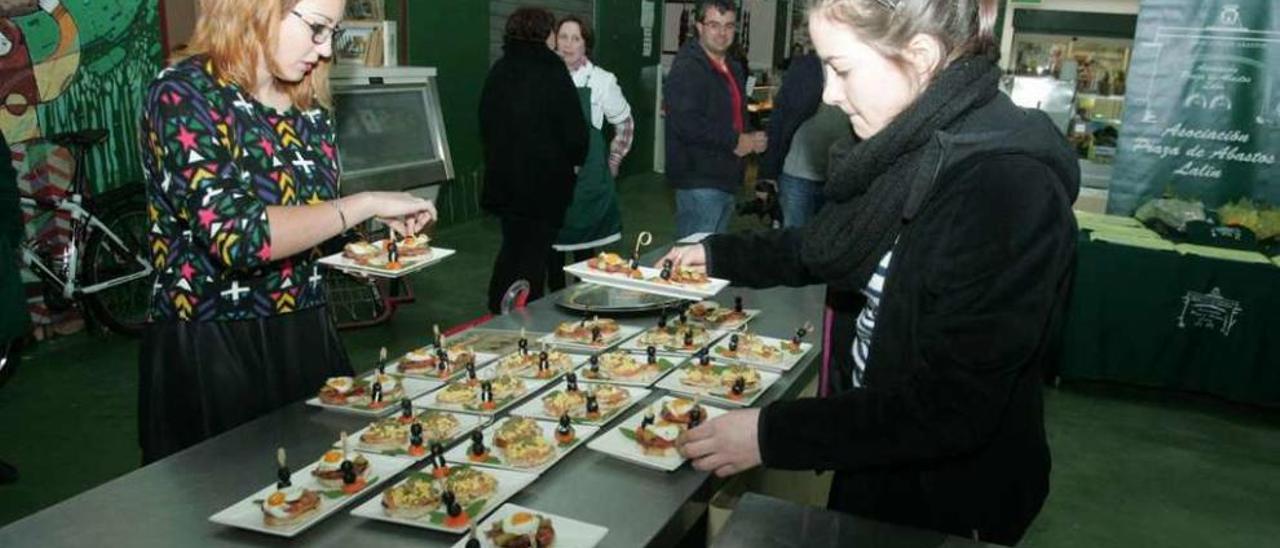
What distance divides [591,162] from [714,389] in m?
3.08

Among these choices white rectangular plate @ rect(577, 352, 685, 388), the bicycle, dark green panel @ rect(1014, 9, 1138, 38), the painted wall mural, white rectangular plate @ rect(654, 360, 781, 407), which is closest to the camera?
white rectangular plate @ rect(654, 360, 781, 407)

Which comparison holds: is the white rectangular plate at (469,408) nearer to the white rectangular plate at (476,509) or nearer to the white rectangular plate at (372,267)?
the white rectangular plate at (476,509)

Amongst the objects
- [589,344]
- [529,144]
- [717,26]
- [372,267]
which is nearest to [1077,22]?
[717,26]

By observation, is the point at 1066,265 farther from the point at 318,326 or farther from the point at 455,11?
the point at 455,11

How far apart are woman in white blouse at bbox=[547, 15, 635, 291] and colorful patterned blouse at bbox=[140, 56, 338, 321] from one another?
119 inches

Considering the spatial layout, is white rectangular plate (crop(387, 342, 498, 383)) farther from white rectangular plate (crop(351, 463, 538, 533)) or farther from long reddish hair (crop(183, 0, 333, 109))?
long reddish hair (crop(183, 0, 333, 109))

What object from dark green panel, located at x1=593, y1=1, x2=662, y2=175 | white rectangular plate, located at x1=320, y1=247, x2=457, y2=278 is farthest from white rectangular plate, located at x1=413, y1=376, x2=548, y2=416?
dark green panel, located at x1=593, y1=1, x2=662, y2=175

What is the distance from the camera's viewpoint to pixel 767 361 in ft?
8.13

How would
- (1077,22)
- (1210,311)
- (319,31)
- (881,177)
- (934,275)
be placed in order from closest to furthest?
(934,275), (881,177), (319,31), (1210,311), (1077,22)

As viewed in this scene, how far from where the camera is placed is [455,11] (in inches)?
310

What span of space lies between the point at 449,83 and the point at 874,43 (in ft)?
23.0

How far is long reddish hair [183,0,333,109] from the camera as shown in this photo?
74.0 inches

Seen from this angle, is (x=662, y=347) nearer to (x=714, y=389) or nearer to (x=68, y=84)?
(x=714, y=389)

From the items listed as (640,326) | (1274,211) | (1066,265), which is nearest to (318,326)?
(640,326)
